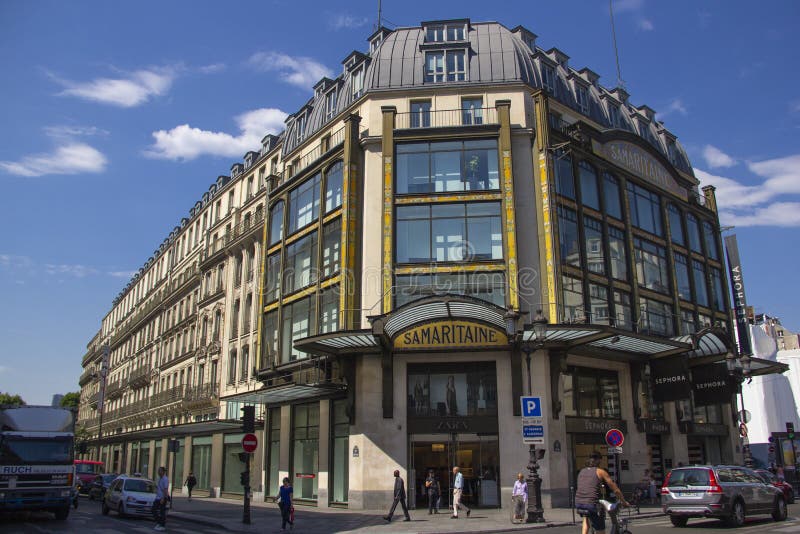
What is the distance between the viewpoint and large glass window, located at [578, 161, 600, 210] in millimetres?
32281

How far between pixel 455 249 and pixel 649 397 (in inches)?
499

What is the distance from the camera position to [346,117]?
33438 mm

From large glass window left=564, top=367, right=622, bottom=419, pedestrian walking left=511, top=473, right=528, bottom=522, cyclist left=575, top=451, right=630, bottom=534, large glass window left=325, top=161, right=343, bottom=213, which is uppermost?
large glass window left=325, top=161, right=343, bottom=213

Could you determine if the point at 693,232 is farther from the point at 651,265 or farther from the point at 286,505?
the point at 286,505

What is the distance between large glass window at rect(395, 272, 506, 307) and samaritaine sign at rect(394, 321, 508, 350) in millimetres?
1414

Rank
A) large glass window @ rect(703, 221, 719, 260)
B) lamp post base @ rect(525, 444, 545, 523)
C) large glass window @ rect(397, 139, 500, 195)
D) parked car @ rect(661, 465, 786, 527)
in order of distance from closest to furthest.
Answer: parked car @ rect(661, 465, 786, 527) → lamp post base @ rect(525, 444, 545, 523) → large glass window @ rect(397, 139, 500, 195) → large glass window @ rect(703, 221, 719, 260)

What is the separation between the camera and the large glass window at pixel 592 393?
95.3ft

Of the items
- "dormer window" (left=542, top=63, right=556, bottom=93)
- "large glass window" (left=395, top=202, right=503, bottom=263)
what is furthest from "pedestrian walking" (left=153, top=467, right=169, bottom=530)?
"dormer window" (left=542, top=63, right=556, bottom=93)

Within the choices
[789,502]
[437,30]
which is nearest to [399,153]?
[437,30]

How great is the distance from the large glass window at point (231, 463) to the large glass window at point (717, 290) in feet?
101

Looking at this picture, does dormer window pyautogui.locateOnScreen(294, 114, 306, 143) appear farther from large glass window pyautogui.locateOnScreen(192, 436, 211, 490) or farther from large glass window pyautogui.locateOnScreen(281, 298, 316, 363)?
large glass window pyautogui.locateOnScreen(192, 436, 211, 490)

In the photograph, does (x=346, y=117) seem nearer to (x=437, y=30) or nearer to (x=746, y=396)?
(x=437, y=30)

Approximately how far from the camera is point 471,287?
92.4 feet

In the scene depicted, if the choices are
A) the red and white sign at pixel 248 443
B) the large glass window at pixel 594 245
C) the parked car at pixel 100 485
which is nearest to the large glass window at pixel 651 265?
the large glass window at pixel 594 245
